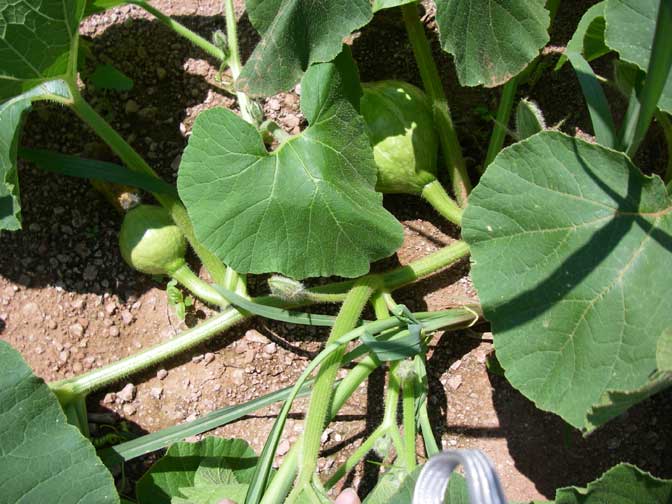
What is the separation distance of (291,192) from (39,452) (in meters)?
1.01

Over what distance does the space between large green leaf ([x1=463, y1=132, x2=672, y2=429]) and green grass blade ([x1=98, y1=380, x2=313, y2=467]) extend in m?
0.73

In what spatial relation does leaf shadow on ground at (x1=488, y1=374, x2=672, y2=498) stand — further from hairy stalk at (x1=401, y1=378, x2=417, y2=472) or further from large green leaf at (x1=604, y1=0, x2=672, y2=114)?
large green leaf at (x1=604, y1=0, x2=672, y2=114)

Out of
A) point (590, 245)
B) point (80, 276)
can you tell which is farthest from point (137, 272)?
point (590, 245)

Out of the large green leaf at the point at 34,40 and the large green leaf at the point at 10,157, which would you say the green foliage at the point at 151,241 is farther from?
the large green leaf at the point at 34,40

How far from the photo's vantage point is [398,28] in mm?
2795

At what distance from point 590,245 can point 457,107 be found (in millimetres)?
1045

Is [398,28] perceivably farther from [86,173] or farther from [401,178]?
[86,173]

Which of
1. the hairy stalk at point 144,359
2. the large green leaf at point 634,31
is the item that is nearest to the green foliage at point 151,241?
the hairy stalk at point 144,359

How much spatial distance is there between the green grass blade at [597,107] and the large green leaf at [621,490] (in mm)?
962

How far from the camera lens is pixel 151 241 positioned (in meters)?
2.48

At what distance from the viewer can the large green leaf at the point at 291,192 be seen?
2.12 meters

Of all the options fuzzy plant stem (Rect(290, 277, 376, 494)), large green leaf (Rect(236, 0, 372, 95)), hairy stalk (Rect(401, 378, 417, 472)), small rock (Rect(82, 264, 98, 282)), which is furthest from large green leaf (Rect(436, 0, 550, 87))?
small rock (Rect(82, 264, 98, 282))

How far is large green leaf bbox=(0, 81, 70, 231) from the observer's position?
2086 millimetres

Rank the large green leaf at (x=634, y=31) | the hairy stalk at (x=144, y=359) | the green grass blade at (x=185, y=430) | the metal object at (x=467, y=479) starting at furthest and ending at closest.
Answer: the hairy stalk at (x=144, y=359)
the green grass blade at (x=185, y=430)
the large green leaf at (x=634, y=31)
the metal object at (x=467, y=479)
